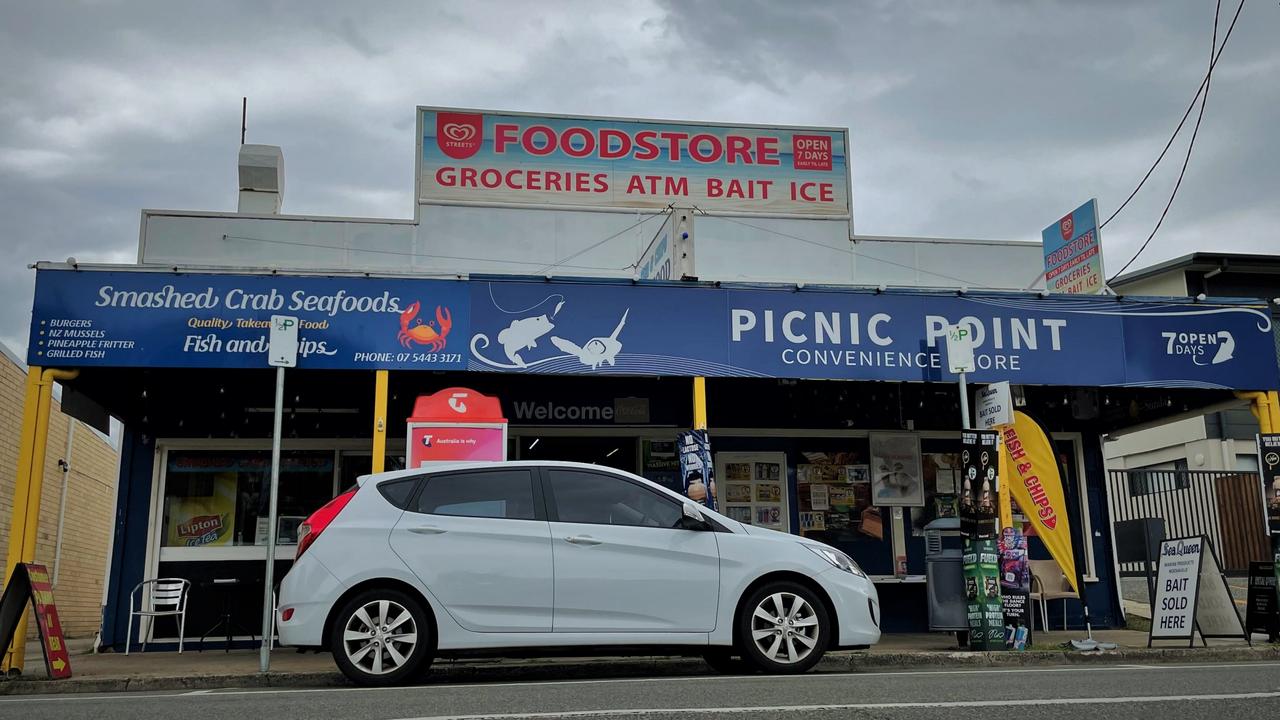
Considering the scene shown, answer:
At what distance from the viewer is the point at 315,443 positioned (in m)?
13.9

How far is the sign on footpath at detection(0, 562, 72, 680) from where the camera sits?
9.12 metres

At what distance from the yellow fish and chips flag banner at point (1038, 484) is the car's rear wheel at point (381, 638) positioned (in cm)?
657

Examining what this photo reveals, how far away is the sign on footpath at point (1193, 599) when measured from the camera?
36.8ft

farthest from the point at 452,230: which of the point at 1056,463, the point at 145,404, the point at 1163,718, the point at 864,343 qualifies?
the point at 1163,718

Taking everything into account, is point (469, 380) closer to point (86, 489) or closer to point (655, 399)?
point (655, 399)

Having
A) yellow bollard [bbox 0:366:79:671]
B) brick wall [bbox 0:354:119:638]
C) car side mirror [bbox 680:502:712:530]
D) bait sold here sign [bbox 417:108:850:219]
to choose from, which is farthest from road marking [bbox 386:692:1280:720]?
brick wall [bbox 0:354:119:638]

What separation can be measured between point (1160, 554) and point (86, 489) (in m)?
18.3

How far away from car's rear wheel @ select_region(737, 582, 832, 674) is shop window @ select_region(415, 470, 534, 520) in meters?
1.75

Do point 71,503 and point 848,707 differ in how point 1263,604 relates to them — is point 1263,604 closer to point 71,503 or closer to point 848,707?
point 848,707

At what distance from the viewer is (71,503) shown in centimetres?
2039

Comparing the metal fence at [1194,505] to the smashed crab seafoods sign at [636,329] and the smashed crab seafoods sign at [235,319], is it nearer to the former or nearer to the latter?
the smashed crab seafoods sign at [636,329]

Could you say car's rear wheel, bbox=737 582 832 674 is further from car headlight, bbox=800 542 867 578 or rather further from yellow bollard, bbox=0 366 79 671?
yellow bollard, bbox=0 366 79 671

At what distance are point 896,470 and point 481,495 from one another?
7.52 m

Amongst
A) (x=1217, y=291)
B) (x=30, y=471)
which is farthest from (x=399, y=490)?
(x=1217, y=291)
